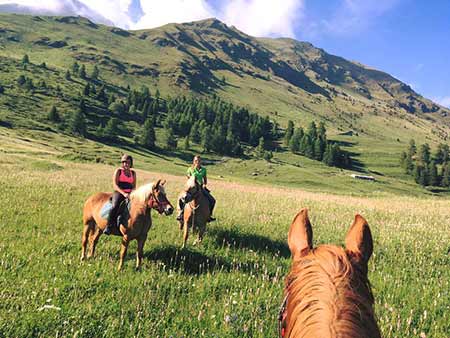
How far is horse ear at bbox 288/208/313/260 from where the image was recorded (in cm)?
230

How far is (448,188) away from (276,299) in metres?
166

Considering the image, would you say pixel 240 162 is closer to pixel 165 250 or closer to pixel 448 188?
pixel 448 188

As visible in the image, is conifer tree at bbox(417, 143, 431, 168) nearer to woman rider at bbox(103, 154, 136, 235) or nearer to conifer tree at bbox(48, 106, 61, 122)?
conifer tree at bbox(48, 106, 61, 122)

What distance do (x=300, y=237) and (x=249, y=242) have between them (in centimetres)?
945

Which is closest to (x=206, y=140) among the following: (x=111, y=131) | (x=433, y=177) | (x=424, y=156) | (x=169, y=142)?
(x=169, y=142)

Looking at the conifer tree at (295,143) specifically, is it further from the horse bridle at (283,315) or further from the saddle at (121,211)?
the horse bridle at (283,315)

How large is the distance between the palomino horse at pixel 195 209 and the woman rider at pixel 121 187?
7.59ft

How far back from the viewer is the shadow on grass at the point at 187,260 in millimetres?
8562

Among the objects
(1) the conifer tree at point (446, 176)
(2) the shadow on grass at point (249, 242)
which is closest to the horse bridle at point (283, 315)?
(2) the shadow on grass at point (249, 242)

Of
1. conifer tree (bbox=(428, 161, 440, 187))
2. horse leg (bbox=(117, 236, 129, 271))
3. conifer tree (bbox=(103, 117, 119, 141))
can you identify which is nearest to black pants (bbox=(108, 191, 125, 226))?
horse leg (bbox=(117, 236, 129, 271))

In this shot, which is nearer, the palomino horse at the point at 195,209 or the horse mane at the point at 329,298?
the horse mane at the point at 329,298

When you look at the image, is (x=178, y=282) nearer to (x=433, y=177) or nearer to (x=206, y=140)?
(x=206, y=140)

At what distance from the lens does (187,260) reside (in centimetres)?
940

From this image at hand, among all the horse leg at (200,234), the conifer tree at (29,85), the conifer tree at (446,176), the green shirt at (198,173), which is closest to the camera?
the horse leg at (200,234)
